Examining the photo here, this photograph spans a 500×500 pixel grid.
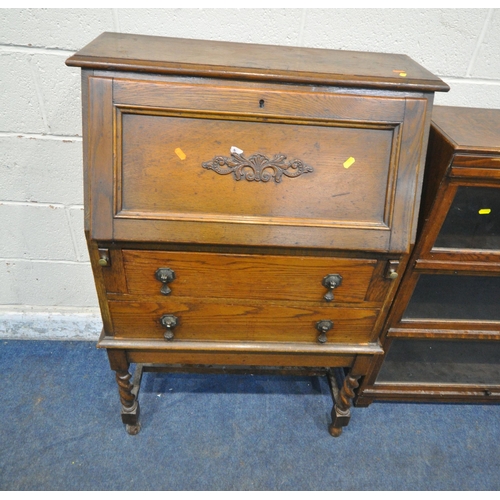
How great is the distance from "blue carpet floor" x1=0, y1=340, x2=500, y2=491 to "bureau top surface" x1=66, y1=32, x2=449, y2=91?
1.37 meters

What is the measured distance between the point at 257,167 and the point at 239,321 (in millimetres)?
513

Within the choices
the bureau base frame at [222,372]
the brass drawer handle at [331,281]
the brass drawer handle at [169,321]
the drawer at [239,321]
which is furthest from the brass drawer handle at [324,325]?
the brass drawer handle at [169,321]

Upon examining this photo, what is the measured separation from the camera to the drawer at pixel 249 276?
1.10 m

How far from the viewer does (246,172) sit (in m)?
1.04

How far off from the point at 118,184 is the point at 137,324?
477 mm

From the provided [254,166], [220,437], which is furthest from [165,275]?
[220,437]

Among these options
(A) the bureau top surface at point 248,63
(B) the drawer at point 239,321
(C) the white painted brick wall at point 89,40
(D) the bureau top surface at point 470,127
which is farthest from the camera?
(C) the white painted brick wall at point 89,40

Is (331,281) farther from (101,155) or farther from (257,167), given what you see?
(101,155)

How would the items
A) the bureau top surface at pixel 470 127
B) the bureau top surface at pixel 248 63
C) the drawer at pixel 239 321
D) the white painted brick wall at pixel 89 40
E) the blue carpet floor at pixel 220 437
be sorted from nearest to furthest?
the bureau top surface at pixel 248 63
the bureau top surface at pixel 470 127
the drawer at pixel 239 321
the white painted brick wall at pixel 89 40
the blue carpet floor at pixel 220 437

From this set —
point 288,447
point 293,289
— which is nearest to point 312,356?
point 293,289

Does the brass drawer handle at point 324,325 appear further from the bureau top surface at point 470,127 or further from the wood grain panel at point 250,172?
the bureau top surface at point 470,127

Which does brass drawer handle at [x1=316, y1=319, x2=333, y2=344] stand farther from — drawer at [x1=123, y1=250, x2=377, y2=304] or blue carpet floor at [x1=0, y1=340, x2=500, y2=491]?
blue carpet floor at [x1=0, y1=340, x2=500, y2=491]

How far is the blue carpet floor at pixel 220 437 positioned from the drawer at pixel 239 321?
1.87 ft

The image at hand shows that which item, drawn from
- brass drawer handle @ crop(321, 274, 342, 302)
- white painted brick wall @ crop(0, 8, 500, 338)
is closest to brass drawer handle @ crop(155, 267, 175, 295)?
brass drawer handle @ crop(321, 274, 342, 302)
